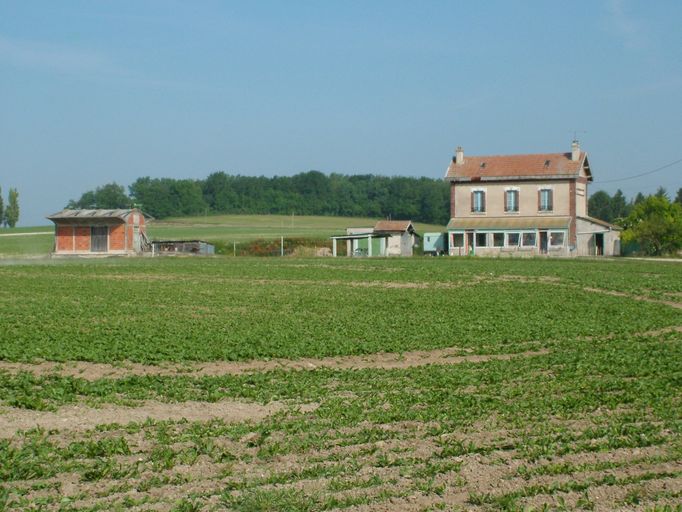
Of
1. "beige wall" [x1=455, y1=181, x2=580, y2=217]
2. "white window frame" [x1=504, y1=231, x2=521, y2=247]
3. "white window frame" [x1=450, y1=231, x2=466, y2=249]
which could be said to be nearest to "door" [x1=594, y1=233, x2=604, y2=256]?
"beige wall" [x1=455, y1=181, x2=580, y2=217]

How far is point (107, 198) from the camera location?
516 feet

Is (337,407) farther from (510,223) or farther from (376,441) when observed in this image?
(510,223)

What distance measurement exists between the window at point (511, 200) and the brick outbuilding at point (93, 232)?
3246 cm

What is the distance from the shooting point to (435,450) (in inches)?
414

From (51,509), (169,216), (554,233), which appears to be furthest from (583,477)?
(169,216)

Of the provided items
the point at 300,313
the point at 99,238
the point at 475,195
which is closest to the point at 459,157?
the point at 475,195

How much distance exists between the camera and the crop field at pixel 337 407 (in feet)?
29.5

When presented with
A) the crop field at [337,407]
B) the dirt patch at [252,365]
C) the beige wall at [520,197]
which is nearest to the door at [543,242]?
the beige wall at [520,197]

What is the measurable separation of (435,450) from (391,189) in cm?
17613

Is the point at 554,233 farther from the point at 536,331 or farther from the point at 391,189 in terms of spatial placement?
the point at 391,189

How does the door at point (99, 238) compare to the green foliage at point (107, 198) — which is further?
the green foliage at point (107, 198)

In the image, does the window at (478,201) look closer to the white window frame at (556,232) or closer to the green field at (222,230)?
the white window frame at (556,232)

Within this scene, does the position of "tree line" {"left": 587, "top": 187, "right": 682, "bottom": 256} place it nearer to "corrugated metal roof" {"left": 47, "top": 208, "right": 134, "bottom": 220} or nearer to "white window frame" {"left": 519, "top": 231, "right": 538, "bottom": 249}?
"white window frame" {"left": 519, "top": 231, "right": 538, "bottom": 249}

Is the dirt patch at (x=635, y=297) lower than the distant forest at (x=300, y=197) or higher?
lower
